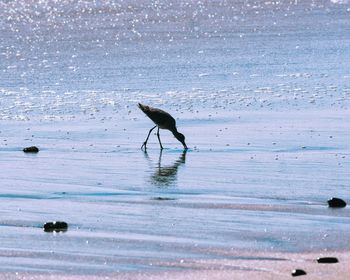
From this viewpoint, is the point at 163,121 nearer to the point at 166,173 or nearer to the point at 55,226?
the point at 166,173

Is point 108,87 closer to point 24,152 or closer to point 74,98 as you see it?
point 74,98

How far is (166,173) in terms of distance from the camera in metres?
11.9

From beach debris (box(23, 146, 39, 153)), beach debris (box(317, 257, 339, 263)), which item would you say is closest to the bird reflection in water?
beach debris (box(23, 146, 39, 153))

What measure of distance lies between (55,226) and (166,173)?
9.89 ft

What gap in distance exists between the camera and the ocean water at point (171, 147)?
8602 mm

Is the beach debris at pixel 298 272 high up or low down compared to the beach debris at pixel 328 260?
down

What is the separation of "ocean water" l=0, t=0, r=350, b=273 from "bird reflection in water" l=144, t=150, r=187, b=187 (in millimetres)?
Result: 20

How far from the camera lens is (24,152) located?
13.0 metres

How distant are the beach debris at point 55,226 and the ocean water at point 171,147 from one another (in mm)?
98

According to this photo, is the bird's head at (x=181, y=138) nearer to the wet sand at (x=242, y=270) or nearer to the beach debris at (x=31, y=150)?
the beach debris at (x=31, y=150)

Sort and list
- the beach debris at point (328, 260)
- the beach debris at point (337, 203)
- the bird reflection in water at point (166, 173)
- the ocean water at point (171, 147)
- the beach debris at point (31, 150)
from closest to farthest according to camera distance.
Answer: the beach debris at point (328, 260), the ocean water at point (171, 147), the beach debris at point (337, 203), the bird reflection in water at point (166, 173), the beach debris at point (31, 150)

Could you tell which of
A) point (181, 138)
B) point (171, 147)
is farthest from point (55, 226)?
point (171, 147)

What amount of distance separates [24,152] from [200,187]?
9.67 feet

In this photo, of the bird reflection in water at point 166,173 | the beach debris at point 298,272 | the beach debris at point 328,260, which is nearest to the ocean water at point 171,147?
the bird reflection in water at point 166,173
